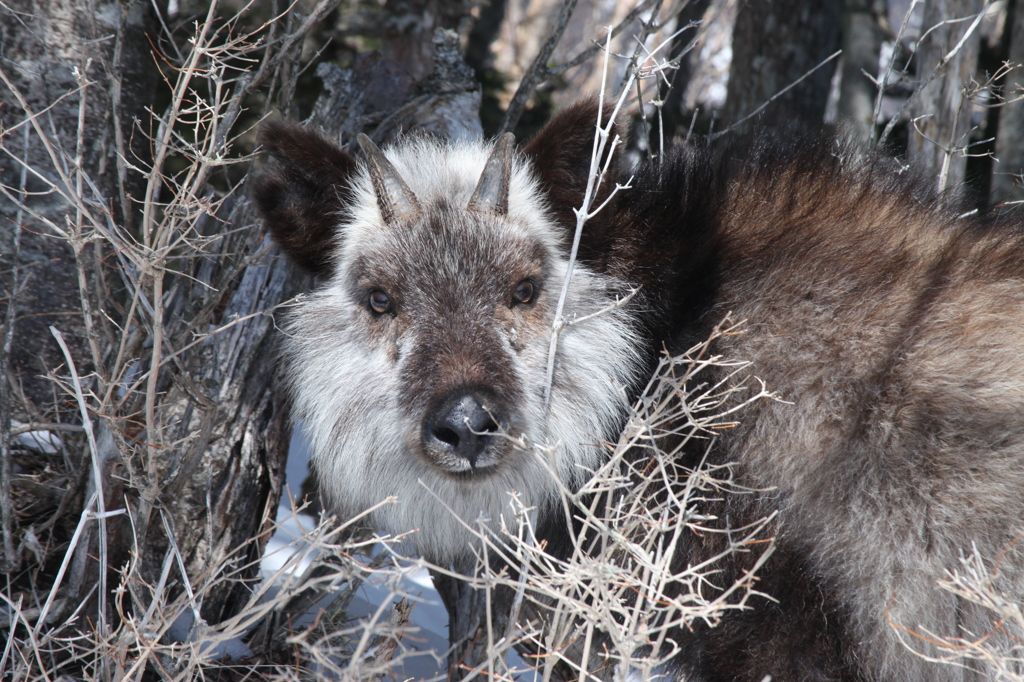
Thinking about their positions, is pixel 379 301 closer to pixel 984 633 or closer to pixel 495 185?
pixel 495 185

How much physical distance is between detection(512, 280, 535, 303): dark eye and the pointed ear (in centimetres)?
33

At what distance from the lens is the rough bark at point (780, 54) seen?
6.96 meters

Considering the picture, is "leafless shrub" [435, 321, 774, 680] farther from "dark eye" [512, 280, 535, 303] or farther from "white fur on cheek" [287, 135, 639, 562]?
"dark eye" [512, 280, 535, 303]

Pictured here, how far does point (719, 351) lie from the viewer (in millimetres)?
3016

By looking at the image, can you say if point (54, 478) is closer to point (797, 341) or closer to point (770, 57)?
point (797, 341)

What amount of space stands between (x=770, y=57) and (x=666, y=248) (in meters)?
4.65

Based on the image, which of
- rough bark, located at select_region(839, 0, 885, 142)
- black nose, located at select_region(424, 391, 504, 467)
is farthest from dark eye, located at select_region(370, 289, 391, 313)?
rough bark, located at select_region(839, 0, 885, 142)

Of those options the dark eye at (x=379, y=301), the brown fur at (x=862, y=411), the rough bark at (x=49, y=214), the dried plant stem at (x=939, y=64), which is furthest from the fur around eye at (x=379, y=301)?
the dried plant stem at (x=939, y=64)

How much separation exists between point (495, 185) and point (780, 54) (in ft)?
16.2

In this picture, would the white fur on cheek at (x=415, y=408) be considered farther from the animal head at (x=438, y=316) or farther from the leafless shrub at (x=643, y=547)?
the leafless shrub at (x=643, y=547)

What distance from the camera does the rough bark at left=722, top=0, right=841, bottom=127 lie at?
6961 millimetres

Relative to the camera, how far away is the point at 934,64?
5.09 meters

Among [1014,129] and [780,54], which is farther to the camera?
[780,54]

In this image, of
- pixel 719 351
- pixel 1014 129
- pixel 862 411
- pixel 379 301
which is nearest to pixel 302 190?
pixel 379 301
